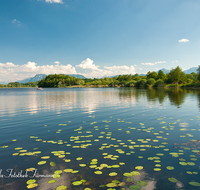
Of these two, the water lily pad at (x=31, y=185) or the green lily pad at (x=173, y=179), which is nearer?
the water lily pad at (x=31, y=185)

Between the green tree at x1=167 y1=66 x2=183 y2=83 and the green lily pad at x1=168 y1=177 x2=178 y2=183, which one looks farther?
the green tree at x1=167 y1=66 x2=183 y2=83

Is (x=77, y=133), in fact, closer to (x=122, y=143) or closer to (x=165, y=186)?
(x=122, y=143)

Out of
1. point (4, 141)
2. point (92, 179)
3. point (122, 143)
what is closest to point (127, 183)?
point (92, 179)

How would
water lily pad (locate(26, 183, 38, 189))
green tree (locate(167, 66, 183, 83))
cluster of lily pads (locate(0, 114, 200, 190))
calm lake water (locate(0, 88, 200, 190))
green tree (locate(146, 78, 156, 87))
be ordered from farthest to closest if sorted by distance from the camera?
1. green tree (locate(146, 78, 156, 87))
2. green tree (locate(167, 66, 183, 83))
3. cluster of lily pads (locate(0, 114, 200, 190))
4. calm lake water (locate(0, 88, 200, 190))
5. water lily pad (locate(26, 183, 38, 189))

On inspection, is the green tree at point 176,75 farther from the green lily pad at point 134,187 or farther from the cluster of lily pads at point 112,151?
the green lily pad at point 134,187

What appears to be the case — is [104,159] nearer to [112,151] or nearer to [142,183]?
[112,151]

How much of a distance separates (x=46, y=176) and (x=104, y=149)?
389cm

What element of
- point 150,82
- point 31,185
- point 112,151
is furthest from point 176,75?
point 31,185

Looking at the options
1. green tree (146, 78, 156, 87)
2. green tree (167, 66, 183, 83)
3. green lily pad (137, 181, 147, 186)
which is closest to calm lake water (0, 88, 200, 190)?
green lily pad (137, 181, 147, 186)

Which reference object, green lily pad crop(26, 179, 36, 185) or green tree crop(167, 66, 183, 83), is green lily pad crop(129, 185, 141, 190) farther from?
green tree crop(167, 66, 183, 83)

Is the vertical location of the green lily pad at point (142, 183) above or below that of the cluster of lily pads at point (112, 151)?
below

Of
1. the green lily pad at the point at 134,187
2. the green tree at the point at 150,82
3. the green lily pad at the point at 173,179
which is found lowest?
the green lily pad at the point at 173,179

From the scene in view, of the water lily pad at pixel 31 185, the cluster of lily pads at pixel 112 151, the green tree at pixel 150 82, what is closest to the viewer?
the water lily pad at pixel 31 185

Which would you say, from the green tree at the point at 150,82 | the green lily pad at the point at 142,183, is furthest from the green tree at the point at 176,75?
the green lily pad at the point at 142,183
